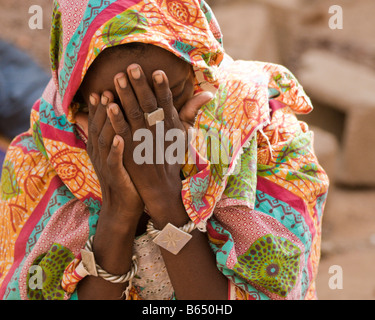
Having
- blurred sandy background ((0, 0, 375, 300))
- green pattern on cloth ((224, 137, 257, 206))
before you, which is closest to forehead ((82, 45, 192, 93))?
green pattern on cloth ((224, 137, 257, 206))

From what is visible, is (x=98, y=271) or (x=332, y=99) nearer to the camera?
(x=98, y=271)

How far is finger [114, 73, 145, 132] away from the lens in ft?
4.28

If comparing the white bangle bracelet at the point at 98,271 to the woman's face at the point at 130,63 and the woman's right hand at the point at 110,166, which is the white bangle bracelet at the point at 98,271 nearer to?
the woman's right hand at the point at 110,166

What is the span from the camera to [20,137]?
1694 mm

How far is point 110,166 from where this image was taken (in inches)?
55.4

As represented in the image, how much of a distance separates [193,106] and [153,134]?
14 cm

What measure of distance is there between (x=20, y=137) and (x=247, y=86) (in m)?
0.71

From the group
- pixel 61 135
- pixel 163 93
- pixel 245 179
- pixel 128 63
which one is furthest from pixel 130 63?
pixel 245 179

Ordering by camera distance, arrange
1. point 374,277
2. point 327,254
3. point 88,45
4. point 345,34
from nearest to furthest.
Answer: point 88,45
point 374,277
point 327,254
point 345,34

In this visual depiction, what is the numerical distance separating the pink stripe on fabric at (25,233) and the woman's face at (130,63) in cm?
37

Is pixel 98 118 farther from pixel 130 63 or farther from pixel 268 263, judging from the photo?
pixel 268 263

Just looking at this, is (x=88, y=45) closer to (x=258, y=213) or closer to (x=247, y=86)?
(x=247, y=86)

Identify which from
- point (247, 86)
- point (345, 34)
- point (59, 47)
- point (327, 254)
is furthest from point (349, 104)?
point (59, 47)

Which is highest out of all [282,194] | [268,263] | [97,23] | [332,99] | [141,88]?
[97,23]
